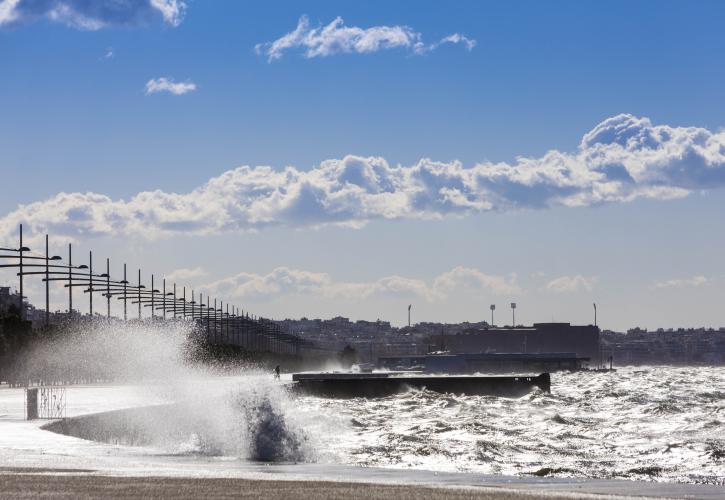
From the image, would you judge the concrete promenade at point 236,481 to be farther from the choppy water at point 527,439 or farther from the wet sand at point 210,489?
the choppy water at point 527,439

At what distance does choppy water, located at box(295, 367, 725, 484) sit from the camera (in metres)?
29.4

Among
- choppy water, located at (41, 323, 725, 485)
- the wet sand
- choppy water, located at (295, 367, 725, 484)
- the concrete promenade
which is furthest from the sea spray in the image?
the wet sand

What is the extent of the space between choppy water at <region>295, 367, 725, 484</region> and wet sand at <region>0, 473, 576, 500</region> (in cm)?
646

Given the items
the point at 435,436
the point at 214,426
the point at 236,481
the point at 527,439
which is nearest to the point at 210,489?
the point at 236,481

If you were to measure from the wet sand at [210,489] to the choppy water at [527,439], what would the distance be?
6464 millimetres

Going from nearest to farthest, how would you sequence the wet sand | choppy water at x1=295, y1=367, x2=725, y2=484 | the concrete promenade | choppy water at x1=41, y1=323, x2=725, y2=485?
1. the wet sand
2. the concrete promenade
3. choppy water at x1=295, y1=367, x2=725, y2=484
4. choppy water at x1=41, y1=323, x2=725, y2=485

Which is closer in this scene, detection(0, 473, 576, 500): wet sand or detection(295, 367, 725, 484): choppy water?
detection(0, 473, 576, 500): wet sand

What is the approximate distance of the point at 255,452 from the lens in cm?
3225

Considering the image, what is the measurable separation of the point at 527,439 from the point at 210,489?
2294cm

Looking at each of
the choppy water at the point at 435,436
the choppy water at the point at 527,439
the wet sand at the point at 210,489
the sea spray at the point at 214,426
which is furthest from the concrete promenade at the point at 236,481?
the sea spray at the point at 214,426

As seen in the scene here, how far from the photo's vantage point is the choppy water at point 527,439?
1157 inches

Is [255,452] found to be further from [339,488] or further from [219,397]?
[219,397]

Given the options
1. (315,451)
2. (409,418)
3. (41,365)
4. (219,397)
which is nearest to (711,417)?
(409,418)

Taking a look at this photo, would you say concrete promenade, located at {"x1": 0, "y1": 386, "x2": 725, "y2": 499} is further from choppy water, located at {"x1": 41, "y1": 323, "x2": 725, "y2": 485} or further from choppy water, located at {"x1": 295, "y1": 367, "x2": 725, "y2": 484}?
choppy water, located at {"x1": 295, "y1": 367, "x2": 725, "y2": 484}
